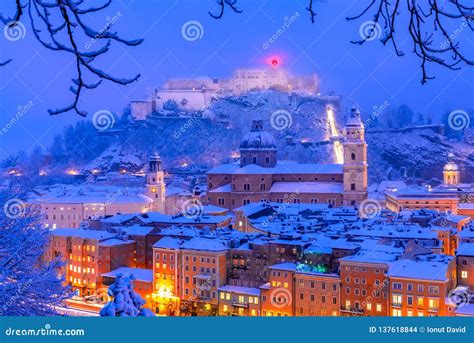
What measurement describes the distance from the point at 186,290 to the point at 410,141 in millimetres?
7666

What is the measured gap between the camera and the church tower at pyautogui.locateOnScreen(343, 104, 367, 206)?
12.9m

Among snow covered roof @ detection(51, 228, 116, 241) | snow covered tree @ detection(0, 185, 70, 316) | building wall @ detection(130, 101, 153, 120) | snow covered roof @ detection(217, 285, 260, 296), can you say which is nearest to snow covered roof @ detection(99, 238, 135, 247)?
snow covered roof @ detection(51, 228, 116, 241)

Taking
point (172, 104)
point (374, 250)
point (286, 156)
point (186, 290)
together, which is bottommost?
point (186, 290)

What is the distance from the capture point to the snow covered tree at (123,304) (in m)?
2.60

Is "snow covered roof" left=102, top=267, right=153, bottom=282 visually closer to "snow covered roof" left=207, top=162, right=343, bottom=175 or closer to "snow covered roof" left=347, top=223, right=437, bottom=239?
"snow covered roof" left=347, top=223, right=437, bottom=239

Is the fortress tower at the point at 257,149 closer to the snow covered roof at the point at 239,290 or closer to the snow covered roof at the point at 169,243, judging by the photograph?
the snow covered roof at the point at 169,243

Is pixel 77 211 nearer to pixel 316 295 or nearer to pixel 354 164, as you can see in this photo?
pixel 354 164

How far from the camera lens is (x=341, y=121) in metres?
17.6

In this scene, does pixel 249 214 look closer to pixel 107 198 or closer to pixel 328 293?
pixel 107 198

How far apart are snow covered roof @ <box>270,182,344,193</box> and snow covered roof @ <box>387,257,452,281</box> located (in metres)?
6.88

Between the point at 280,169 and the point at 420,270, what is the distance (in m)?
7.96

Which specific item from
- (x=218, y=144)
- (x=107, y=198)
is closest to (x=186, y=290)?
(x=107, y=198)

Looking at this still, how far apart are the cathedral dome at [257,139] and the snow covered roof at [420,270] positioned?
8.01 meters

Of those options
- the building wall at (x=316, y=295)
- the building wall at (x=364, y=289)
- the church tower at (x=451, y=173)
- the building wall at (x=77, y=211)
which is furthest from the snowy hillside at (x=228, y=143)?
the building wall at (x=364, y=289)
